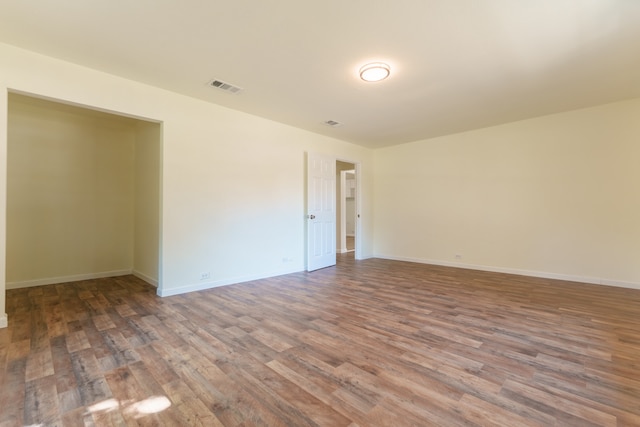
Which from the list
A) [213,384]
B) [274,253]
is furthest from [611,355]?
[274,253]

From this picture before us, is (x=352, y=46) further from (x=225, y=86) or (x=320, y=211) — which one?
(x=320, y=211)

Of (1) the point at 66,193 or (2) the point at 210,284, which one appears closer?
(2) the point at 210,284

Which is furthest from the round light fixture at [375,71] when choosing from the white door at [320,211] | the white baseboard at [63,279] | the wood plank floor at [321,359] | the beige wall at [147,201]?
the white baseboard at [63,279]

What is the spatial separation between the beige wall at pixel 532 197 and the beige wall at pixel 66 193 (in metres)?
5.71

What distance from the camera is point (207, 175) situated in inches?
159

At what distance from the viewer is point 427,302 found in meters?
3.48

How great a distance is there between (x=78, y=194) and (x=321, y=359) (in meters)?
5.02

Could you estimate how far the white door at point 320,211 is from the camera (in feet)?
17.6

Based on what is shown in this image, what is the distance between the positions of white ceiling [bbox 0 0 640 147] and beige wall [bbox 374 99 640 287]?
2.31 ft

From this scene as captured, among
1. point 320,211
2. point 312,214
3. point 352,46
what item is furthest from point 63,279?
point 352,46

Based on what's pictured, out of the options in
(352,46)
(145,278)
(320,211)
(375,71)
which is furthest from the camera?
(320,211)

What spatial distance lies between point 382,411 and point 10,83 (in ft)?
13.9

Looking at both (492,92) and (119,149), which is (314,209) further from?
(119,149)

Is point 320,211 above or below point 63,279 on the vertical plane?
above
